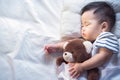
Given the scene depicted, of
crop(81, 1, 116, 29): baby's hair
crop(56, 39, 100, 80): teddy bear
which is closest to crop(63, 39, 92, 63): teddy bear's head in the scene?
crop(56, 39, 100, 80): teddy bear

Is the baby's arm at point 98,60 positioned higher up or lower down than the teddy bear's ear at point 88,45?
lower down

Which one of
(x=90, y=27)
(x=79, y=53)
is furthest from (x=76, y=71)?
(x=90, y=27)

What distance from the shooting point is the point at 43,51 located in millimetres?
1186

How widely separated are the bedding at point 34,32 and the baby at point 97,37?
0.13 feet

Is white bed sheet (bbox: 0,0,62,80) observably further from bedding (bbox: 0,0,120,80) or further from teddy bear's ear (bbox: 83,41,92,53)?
teddy bear's ear (bbox: 83,41,92,53)

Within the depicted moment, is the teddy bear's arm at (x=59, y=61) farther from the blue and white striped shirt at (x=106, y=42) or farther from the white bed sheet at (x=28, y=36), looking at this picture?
the blue and white striped shirt at (x=106, y=42)

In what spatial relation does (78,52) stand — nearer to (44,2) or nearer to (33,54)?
(33,54)

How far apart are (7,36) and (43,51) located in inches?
7.1

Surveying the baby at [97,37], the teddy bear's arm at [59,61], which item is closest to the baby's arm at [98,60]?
the baby at [97,37]

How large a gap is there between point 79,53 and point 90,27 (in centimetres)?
13

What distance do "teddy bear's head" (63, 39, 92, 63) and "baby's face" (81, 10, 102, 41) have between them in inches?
1.6

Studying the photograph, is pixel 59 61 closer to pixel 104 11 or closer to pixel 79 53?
pixel 79 53

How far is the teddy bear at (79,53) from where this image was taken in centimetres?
108

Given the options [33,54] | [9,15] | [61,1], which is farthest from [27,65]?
[61,1]
